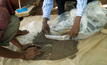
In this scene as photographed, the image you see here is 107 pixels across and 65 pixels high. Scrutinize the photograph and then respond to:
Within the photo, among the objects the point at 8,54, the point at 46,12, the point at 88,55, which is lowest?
the point at 88,55

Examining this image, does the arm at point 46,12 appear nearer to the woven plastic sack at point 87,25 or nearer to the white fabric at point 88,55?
the woven plastic sack at point 87,25

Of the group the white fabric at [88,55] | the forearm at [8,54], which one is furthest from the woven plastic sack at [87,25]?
the forearm at [8,54]

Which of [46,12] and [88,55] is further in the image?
[46,12]

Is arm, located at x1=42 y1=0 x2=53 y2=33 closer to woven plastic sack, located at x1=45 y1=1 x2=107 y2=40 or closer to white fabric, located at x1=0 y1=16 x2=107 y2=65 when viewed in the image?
woven plastic sack, located at x1=45 y1=1 x2=107 y2=40

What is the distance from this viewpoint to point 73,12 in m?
1.35

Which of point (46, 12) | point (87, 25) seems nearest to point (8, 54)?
point (46, 12)

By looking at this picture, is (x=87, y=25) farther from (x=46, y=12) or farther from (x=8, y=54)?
(x=8, y=54)

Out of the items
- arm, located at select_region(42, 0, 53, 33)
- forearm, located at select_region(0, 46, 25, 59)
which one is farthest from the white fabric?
arm, located at select_region(42, 0, 53, 33)

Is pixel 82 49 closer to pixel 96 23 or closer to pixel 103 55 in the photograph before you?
pixel 103 55

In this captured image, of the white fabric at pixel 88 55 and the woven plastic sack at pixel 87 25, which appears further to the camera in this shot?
the woven plastic sack at pixel 87 25

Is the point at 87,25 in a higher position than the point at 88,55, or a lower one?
higher

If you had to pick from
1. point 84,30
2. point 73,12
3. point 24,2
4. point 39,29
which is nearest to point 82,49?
point 84,30

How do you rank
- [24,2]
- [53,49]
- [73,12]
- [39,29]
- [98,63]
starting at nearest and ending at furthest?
1. [98,63]
2. [53,49]
3. [73,12]
4. [39,29]
5. [24,2]

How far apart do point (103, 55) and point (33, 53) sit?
2.20ft
